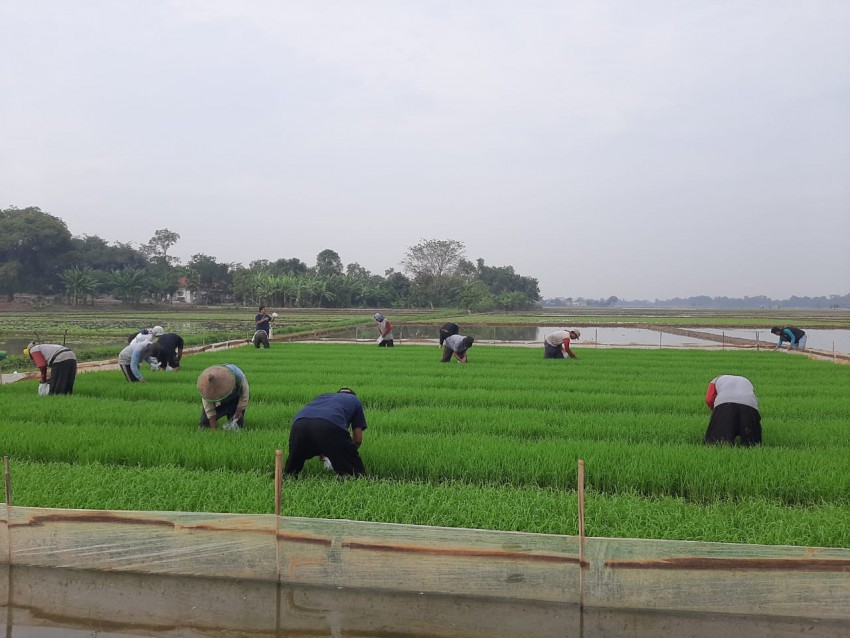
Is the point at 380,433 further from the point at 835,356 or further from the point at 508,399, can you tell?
the point at 835,356

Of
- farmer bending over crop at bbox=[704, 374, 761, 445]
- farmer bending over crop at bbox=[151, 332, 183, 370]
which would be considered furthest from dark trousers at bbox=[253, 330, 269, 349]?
farmer bending over crop at bbox=[704, 374, 761, 445]

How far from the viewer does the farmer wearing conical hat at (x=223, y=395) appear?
579 cm

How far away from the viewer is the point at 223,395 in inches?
230

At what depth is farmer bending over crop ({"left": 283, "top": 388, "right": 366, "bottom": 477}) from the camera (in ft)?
14.5

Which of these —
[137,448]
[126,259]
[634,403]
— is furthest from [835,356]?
[126,259]

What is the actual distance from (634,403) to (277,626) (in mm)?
5966

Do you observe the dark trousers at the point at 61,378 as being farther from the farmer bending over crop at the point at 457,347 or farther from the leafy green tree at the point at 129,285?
the leafy green tree at the point at 129,285

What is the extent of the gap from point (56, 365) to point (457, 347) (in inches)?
279

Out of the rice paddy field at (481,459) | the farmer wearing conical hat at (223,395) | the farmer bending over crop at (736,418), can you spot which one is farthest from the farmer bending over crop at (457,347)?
the farmer bending over crop at (736,418)

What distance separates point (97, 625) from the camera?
3.10 metres

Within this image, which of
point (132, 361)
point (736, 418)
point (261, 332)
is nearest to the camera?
point (736, 418)

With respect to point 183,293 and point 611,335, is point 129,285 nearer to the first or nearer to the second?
point 183,293

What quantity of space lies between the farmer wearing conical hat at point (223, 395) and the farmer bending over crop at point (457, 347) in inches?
261

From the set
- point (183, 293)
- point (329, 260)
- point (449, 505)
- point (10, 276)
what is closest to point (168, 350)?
point (449, 505)
